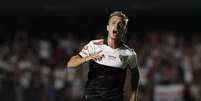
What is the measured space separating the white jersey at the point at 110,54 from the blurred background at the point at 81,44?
6.95m

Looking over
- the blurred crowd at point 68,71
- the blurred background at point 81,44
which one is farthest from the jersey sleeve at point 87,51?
the blurred crowd at point 68,71

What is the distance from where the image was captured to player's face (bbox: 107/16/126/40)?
24.7ft

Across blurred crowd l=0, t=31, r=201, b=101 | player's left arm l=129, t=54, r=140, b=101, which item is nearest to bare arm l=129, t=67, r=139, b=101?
player's left arm l=129, t=54, r=140, b=101

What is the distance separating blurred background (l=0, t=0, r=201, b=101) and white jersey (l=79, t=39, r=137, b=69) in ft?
22.8

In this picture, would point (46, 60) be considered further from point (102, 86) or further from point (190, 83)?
point (102, 86)

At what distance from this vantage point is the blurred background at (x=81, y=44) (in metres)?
15.4

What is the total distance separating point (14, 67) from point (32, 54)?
2.64 feet

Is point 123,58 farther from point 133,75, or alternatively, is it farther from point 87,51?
point 87,51

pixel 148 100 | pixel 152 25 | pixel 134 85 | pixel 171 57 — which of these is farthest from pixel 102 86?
pixel 152 25

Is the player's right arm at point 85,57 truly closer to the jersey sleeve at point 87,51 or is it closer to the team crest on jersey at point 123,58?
the jersey sleeve at point 87,51

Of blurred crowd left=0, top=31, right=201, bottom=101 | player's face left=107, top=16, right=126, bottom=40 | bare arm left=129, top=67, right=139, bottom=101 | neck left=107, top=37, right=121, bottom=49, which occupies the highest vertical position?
player's face left=107, top=16, right=126, bottom=40

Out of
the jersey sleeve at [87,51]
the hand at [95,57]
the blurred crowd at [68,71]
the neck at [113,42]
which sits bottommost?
the blurred crowd at [68,71]

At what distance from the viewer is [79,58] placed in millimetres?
7570

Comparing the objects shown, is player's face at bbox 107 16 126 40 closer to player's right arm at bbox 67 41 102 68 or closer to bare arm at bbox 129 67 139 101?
player's right arm at bbox 67 41 102 68
